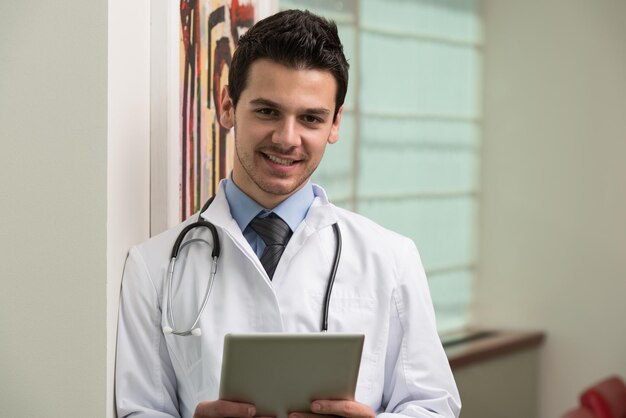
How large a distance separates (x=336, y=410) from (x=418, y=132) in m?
2.61

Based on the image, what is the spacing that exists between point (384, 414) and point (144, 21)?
27.4 inches

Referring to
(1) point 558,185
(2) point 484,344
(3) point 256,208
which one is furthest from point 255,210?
(1) point 558,185

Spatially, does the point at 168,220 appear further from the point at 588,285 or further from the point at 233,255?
the point at 588,285

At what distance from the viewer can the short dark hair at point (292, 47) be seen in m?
1.20

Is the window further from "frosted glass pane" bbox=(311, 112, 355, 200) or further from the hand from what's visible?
the hand

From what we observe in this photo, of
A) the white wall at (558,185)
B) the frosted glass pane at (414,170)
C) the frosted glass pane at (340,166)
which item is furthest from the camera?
the white wall at (558,185)

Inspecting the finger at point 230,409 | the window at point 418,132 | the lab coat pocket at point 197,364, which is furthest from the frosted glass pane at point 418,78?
the finger at point 230,409

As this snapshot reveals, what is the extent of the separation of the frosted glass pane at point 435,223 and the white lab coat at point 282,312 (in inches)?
76.7

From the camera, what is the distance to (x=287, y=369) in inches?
41.9

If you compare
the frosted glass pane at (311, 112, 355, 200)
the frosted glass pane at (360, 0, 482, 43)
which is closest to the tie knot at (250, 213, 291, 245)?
the frosted glass pane at (311, 112, 355, 200)

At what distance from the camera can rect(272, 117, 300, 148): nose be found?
118 centimetres

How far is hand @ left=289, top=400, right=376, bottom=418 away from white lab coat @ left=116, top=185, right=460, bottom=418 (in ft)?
0.37

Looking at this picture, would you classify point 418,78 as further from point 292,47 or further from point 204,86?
point 292,47
